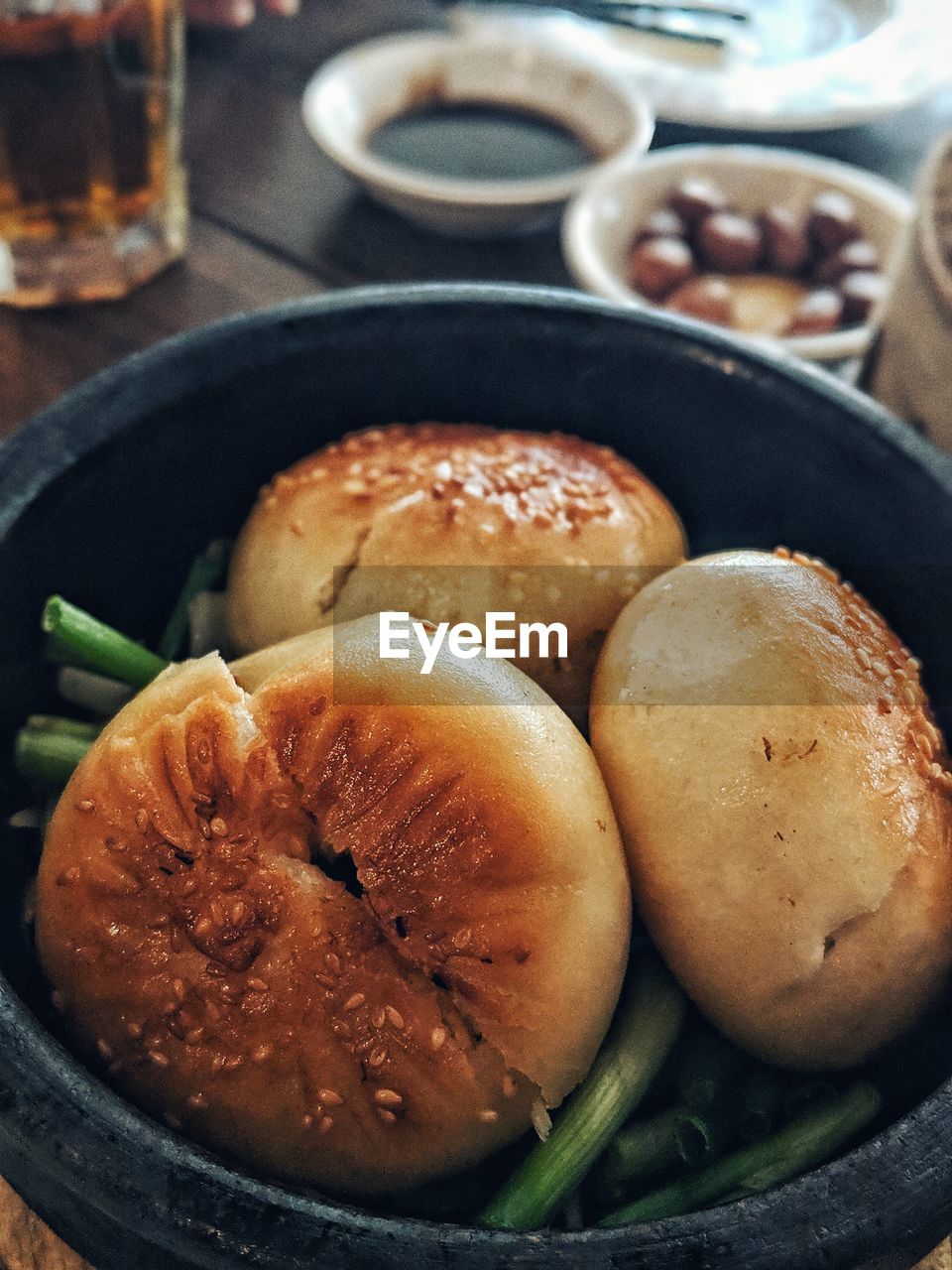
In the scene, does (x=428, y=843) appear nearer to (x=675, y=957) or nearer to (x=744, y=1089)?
(x=675, y=957)

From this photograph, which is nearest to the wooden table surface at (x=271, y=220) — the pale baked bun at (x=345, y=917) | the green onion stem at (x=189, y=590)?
Result: the green onion stem at (x=189, y=590)

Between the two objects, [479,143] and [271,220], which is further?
[479,143]

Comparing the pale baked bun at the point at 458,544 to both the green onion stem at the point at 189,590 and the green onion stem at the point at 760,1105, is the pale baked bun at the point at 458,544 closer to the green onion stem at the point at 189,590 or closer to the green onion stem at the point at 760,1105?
the green onion stem at the point at 189,590

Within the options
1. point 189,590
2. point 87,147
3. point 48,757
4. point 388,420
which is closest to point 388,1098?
point 48,757

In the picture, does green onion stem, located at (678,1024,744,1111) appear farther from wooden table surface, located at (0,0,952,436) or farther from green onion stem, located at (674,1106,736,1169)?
wooden table surface, located at (0,0,952,436)

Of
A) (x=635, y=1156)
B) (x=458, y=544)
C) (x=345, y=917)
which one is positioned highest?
(x=458, y=544)

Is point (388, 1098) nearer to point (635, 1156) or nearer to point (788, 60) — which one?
point (635, 1156)
